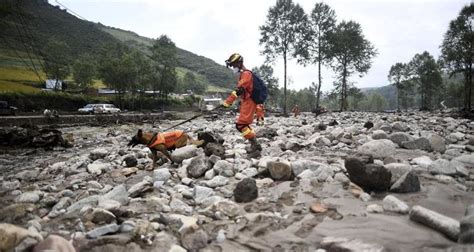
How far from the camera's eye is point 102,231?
134 inches

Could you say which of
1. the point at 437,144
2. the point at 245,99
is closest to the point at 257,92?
the point at 245,99

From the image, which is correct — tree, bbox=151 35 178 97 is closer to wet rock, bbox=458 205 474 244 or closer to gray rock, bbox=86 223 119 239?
gray rock, bbox=86 223 119 239

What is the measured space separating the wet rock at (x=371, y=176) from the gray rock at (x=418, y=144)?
2.95 metres

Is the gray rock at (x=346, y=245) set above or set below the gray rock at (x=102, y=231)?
above

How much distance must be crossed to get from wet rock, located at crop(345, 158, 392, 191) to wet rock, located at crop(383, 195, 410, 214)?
468 millimetres

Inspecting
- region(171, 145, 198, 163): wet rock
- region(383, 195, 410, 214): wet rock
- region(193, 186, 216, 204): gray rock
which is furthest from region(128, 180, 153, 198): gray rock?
region(383, 195, 410, 214): wet rock

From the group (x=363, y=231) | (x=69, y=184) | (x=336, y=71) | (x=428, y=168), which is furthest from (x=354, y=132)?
(x=336, y=71)

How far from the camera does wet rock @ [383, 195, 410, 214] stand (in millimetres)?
3564

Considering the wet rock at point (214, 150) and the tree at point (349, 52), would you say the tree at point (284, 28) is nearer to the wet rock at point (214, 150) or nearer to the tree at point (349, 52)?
the tree at point (349, 52)

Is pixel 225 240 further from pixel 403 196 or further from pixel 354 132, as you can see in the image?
pixel 354 132

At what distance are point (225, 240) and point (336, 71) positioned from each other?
44.9 metres

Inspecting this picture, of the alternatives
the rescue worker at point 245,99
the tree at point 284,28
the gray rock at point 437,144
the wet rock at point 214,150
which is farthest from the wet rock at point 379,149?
the tree at point 284,28

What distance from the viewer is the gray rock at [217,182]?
4.94 metres

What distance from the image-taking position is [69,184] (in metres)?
5.74
